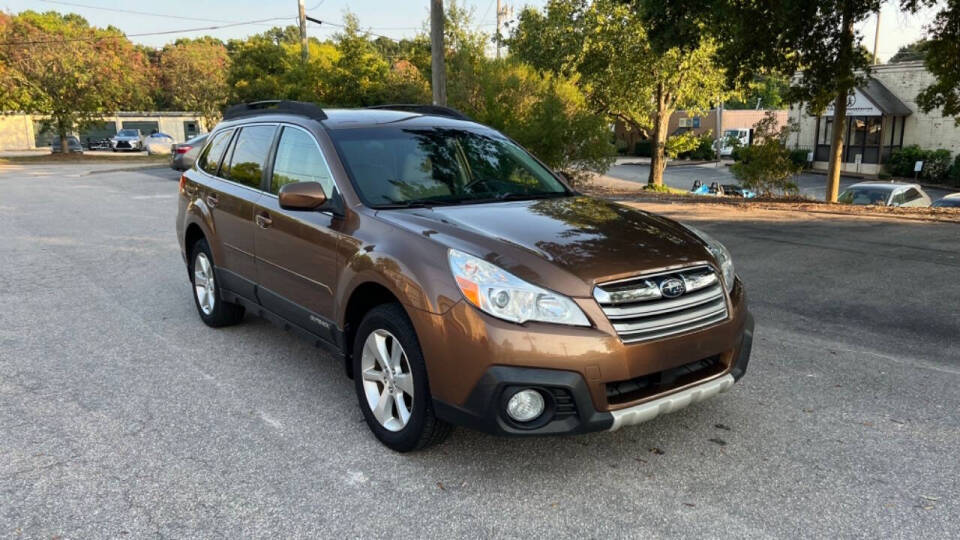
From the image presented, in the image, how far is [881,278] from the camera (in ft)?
24.2

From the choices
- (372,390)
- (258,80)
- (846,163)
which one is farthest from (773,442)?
(846,163)

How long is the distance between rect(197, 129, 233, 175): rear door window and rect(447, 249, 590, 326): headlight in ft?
11.1

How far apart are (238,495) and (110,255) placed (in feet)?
23.2

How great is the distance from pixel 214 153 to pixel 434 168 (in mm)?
2448

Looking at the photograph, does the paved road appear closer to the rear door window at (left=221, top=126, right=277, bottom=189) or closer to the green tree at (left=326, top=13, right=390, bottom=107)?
the green tree at (left=326, top=13, right=390, bottom=107)

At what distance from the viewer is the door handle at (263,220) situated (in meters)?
4.57

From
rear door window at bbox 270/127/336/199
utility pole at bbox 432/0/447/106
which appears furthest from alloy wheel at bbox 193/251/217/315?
utility pole at bbox 432/0/447/106

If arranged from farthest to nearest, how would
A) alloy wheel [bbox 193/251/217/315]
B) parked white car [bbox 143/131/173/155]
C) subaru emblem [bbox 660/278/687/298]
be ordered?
parked white car [bbox 143/131/173/155] < alloy wheel [bbox 193/251/217/315] < subaru emblem [bbox 660/278/687/298]

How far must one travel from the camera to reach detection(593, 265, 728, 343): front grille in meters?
3.11

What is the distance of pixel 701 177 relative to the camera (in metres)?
39.1

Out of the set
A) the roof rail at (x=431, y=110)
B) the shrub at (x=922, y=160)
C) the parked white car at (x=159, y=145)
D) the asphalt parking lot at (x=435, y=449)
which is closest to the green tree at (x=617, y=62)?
the shrub at (x=922, y=160)

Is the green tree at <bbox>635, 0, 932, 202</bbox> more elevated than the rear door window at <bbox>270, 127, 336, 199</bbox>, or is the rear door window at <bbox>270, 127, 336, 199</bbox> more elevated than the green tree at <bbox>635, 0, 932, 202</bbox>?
the green tree at <bbox>635, 0, 932, 202</bbox>

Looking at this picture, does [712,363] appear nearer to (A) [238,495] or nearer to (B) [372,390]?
(B) [372,390]

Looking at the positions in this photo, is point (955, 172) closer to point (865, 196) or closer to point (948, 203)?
point (948, 203)
